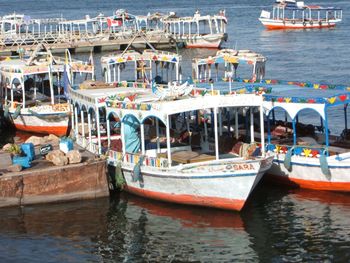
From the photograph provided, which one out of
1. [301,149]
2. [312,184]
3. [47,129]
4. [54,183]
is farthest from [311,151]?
[47,129]

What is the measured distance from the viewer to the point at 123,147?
29094 mm

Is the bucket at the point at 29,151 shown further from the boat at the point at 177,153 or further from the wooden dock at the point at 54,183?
the boat at the point at 177,153

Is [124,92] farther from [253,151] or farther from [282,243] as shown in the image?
[282,243]

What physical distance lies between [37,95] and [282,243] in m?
24.7

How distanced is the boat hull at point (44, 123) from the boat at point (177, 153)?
8.77m

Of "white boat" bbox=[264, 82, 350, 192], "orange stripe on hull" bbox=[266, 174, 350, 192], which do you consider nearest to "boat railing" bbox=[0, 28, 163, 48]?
"white boat" bbox=[264, 82, 350, 192]

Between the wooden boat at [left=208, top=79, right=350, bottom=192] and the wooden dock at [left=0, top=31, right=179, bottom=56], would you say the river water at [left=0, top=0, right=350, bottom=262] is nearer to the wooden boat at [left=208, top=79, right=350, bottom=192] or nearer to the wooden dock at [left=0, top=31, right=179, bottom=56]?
the wooden boat at [left=208, top=79, right=350, bottom=192]

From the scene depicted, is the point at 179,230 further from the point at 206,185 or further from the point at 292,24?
the point at 292,24

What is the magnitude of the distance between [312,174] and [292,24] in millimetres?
78739

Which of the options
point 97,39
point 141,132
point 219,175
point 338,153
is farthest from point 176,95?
point 97,39

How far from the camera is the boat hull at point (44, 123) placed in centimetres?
4097

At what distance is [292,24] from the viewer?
4144 inches

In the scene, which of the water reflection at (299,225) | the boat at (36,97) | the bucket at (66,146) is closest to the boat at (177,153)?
the bucket at (66,146)

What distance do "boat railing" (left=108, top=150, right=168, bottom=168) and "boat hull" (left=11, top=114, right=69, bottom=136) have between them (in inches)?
467
